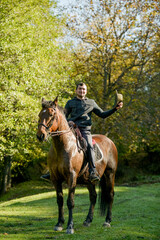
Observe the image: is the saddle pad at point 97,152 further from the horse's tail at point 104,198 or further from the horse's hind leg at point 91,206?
the horse's tail at point 104,198

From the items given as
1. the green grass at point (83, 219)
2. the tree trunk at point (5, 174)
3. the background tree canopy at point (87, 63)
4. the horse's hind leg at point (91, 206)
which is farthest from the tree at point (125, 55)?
the horse's hind leg at point (91, 206)

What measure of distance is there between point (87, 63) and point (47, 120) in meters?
15.3

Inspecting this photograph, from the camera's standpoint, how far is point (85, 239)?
20.0 feet

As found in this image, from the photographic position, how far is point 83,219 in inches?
370

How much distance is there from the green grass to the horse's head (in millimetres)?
2230

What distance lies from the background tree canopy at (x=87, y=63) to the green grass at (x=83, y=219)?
175 inches

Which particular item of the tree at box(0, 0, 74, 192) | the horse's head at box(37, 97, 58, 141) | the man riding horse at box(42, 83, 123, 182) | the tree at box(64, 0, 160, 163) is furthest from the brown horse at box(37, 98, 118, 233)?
the tree at box(64, 0, 160, 163)

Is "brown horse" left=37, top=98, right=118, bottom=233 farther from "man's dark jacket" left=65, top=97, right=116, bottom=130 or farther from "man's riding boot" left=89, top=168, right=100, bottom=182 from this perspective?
"man's dark jacket" left=65, top=97, right=116, bottom=130

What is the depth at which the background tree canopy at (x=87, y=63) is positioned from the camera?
16328 mm

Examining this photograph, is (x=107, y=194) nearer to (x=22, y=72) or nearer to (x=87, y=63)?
(x=22, y=72)

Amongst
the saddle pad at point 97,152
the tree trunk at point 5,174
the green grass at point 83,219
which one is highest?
the saddle pad at point 97,152

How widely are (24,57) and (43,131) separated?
11121 millimetres

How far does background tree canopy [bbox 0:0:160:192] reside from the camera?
53.6 feet

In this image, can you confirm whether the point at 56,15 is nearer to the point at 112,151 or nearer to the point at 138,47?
the point at 138,47
